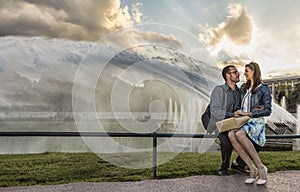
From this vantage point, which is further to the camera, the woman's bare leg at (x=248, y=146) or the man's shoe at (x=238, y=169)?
the man's shoe at (x=238, y=169)

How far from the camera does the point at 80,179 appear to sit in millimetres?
5176

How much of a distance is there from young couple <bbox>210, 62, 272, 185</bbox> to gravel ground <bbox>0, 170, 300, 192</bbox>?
0.72ft

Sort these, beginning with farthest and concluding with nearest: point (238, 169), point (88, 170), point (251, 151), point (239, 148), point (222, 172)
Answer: point (88, 170), point (238, 169), point (222, 172), point (239, 148), point (251, 151)

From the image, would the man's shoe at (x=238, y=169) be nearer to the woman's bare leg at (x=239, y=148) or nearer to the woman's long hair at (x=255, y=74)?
the woman's bare leg at (x=239, y=148)

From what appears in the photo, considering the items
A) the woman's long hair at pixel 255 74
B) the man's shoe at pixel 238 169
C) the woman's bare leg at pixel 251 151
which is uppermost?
the woman's long hair at pixel 255 74

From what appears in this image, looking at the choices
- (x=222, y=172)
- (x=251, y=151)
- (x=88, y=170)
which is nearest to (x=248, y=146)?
(x=251, y=151)

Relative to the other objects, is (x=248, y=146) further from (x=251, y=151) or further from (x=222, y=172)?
(x=222, y=172)

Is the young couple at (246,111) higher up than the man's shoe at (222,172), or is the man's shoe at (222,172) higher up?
the young couple at (246,111)

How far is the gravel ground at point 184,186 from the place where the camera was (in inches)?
179

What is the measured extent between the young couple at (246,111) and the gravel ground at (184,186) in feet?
0.72

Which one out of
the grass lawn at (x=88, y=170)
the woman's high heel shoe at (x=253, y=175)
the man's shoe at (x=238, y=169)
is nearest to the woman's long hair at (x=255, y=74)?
the woman's high heel shoe at (x=253, y=175)

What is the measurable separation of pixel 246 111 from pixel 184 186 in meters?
1.49

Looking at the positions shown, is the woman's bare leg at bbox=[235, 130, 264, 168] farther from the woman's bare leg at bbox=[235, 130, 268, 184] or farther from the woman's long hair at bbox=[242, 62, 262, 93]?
the woman's long hair at bbox=[242, 62, 262, 93]

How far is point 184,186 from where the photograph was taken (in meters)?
4.71
